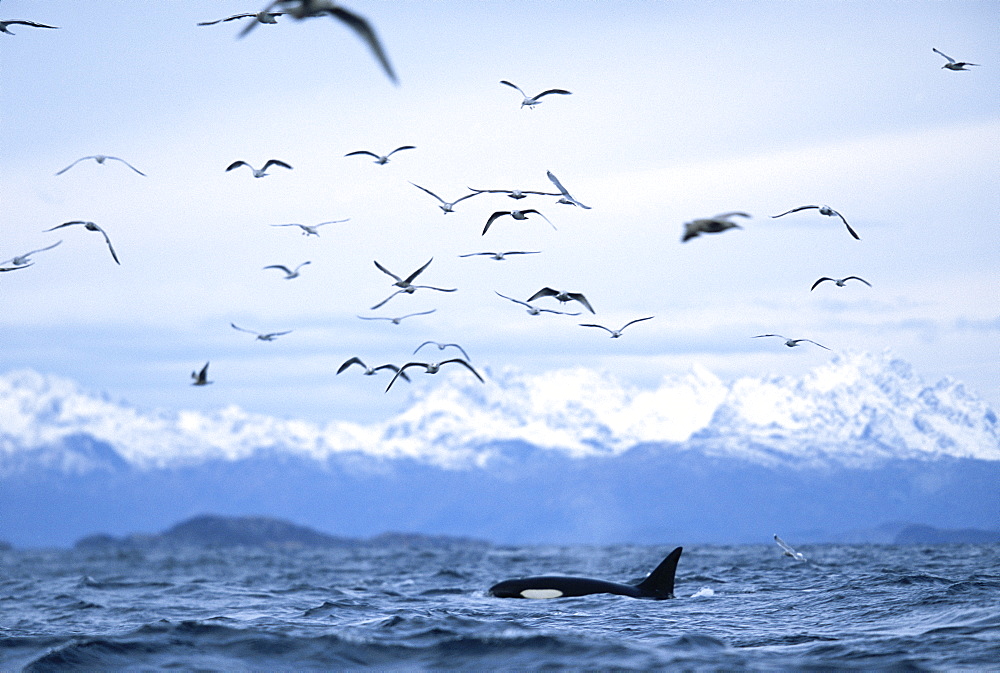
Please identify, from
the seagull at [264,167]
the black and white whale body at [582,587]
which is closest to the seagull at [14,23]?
the seagull at [264,167]

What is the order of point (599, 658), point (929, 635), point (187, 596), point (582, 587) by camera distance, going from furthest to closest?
1. point (187, 596)
2. point (582, 587)
3. point (929, 635)
4. point (599, 658)

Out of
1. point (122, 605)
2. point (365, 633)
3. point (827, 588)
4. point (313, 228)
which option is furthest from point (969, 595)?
point (122, 605)

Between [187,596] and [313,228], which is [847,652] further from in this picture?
[187,596]

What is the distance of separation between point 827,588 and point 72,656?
25877 millimetres

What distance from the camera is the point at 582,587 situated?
1388 inches

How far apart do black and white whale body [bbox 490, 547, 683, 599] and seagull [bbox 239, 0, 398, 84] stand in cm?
2413

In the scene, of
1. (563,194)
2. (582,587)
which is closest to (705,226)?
(563,194)

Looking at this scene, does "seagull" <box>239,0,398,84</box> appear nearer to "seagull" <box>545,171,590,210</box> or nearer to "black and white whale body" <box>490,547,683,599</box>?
"seagull" <box>545,171,590,210</box>

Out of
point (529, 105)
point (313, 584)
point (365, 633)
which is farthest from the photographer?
point (313, 584)

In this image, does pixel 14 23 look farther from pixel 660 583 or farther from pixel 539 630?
pixel 660 583

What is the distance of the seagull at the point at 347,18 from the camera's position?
32.6ft

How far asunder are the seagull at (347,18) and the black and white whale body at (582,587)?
2413 cm

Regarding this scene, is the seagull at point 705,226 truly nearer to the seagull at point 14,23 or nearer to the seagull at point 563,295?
the seagull at point 563,295

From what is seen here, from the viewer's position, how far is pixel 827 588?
3900 cm
